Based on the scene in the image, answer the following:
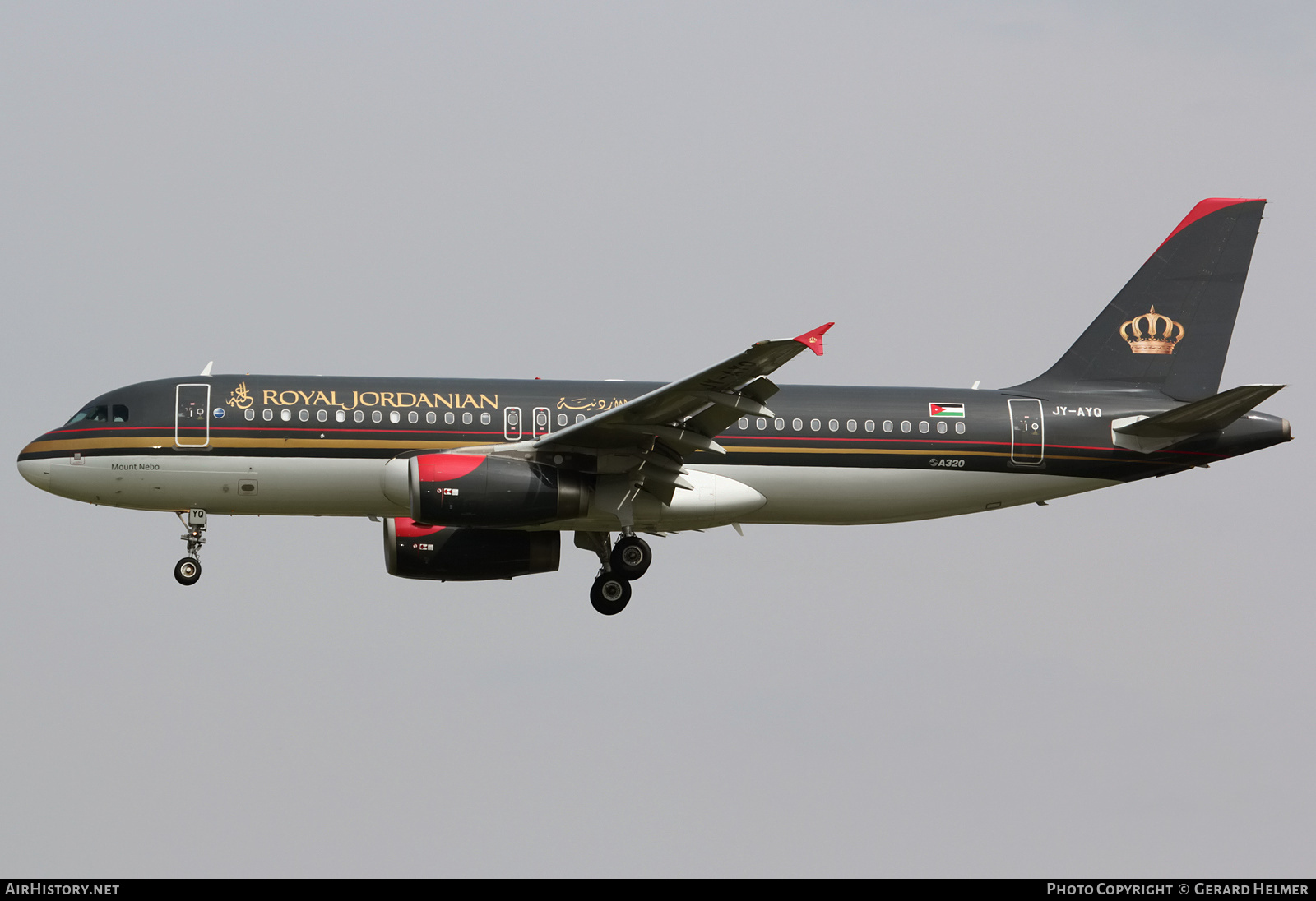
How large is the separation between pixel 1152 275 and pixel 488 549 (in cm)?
1627

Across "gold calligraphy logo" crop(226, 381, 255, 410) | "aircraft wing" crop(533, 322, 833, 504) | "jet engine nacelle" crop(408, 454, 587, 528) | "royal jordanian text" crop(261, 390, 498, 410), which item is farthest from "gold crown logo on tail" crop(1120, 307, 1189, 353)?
"gold calligraphy logo" crop(226, 381, 255, 410)

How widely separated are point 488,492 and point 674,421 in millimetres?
3665

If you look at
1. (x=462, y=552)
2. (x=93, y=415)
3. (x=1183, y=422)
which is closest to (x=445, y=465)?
(x=462, y=552)

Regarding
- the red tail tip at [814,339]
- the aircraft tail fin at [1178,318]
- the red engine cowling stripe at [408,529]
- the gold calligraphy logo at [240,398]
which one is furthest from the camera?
the aircraft tail fin at [1178,318]

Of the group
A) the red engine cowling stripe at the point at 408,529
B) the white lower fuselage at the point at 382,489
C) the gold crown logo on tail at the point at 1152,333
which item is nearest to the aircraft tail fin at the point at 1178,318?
the gold crown logo on tail at the point at 1152,333

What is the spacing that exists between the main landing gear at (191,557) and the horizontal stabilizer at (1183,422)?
1881 centimetres

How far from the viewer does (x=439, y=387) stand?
3109 centimetres

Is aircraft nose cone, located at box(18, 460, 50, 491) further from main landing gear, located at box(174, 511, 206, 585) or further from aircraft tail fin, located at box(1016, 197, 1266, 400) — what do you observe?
aircraft tail fin, located at box(1016, 197, 1266, 400)

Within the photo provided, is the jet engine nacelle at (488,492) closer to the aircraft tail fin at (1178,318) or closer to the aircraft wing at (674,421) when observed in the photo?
the aircraft wing at (674,421)

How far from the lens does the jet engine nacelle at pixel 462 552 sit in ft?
107

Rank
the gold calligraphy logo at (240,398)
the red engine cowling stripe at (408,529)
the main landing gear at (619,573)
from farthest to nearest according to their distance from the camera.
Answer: the red engine cowling stripe at (408,529), the main landing gear at (619,573), the gold calligraphy logo at (240,398)

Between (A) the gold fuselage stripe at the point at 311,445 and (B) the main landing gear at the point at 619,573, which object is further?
(B) the main landing gear at the point at 619,573

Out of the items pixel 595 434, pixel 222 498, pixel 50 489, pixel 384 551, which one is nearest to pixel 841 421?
pixel 595 434

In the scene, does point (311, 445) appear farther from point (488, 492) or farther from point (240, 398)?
point (488, 492)
